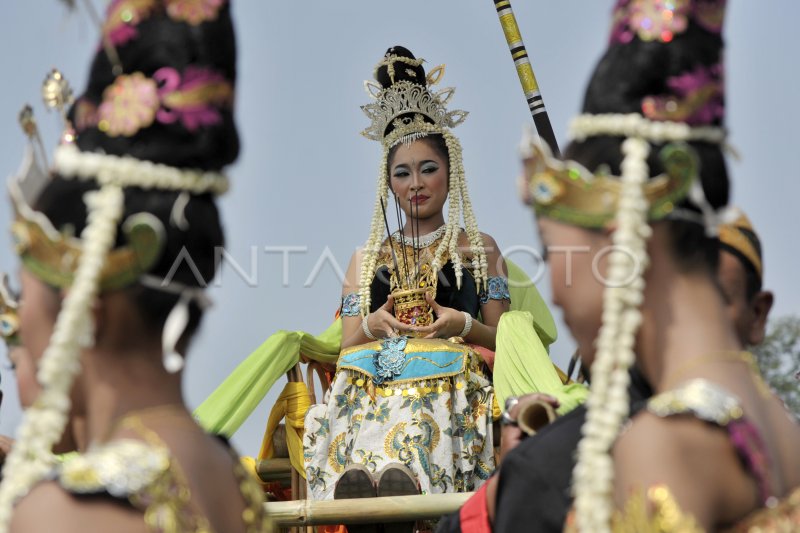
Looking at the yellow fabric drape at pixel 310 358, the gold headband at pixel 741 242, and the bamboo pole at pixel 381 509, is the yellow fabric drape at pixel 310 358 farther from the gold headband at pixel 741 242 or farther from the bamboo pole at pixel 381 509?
the gold headband at pixel 741 242

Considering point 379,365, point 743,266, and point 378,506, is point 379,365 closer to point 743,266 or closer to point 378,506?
point 378,506

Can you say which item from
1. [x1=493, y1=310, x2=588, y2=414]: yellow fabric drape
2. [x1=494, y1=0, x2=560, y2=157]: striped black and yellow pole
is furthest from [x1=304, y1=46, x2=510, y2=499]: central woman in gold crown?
[x1=494, y1=0, x2=560, y2=157]: striped black and yellow pole

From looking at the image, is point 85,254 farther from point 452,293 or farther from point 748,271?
point 452,293

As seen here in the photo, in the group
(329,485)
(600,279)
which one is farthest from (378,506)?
(600,279)

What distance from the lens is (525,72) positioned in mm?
5766

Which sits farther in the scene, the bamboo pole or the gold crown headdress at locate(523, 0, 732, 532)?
the bamboo pole

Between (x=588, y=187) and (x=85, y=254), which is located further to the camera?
(x=588, y=187)

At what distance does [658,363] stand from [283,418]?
3.76 metres

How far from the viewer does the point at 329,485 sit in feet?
17.0

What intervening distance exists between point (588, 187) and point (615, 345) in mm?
302

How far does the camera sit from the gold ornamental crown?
6.14m

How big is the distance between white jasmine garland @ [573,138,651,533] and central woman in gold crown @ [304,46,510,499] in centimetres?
266

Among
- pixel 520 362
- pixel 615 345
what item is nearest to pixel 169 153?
pixel 615 345

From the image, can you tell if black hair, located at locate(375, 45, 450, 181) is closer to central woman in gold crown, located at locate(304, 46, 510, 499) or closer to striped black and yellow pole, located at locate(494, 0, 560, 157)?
central woman in gold crown, located at locate(304, 46, 510, 499)
